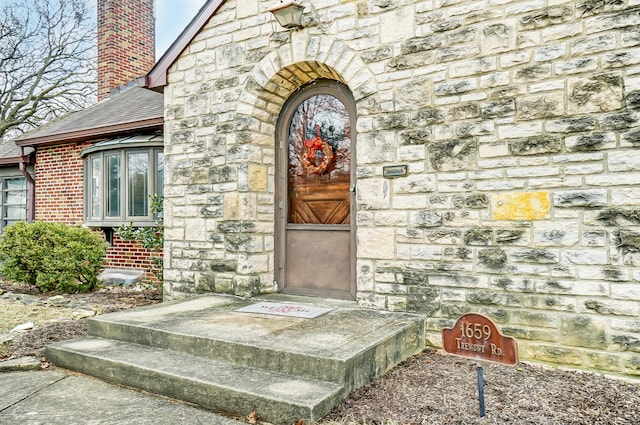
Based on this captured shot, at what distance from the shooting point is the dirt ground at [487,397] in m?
2.88

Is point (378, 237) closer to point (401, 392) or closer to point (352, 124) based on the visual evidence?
point (352, 124)

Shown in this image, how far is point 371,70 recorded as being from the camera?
4.71m

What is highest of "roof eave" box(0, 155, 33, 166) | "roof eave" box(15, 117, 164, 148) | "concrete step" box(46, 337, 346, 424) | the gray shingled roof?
the gray shingled roof

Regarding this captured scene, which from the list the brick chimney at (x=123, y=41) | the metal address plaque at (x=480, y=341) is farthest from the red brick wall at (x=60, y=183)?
the metal address plaque at (x=480, y=341)

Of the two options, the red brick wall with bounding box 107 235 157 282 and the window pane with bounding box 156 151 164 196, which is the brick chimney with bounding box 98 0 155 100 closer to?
the window pane with bounding box 156 151 164 196

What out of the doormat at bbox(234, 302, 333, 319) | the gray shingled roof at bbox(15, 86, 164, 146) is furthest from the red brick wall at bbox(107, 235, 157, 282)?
the doormat at bbox(234, 302, 333, 319)

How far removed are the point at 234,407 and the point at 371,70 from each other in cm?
331

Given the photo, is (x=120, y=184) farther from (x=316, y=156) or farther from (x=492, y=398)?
(x=492, y=398)

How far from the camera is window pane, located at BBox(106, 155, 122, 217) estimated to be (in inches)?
348

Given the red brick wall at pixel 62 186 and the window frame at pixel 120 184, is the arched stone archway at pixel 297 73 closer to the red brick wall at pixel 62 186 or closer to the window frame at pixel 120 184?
the window frame at pixel 120 184

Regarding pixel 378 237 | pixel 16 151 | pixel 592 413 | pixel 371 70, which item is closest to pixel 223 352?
pixel 378 237

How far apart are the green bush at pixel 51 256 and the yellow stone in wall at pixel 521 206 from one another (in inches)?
242

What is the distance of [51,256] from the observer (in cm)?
729

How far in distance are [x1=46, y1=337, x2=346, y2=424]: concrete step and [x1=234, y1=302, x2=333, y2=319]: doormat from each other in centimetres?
99
